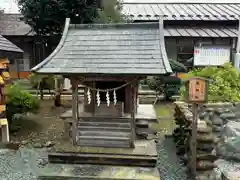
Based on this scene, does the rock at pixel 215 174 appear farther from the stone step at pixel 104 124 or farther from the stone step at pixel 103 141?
the stone step at pixel 104 124

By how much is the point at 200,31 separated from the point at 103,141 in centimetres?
1371

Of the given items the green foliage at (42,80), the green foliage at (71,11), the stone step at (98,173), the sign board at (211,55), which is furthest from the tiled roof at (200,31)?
the stone step at (98,173)

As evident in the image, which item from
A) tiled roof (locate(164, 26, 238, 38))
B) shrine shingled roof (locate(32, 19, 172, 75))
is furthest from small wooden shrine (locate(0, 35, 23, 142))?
tiled roof (locate(164, 26, 238, 38))

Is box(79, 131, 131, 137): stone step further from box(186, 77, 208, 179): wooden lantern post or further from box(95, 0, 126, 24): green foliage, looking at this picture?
box(95, 0, 126, 24): green foliage

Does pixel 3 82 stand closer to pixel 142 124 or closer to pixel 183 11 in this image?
pixel 142 124

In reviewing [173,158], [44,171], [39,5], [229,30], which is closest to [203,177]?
[173,158]

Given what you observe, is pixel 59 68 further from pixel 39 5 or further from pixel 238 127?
pixel 39 5

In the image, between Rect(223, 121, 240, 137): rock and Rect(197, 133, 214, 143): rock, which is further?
Rect(223, 121, 240, 137): rock

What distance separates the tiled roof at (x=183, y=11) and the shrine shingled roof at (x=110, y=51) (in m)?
10.8

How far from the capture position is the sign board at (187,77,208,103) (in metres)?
6.70

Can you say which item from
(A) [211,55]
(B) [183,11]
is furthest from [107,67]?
(B) [183,11]

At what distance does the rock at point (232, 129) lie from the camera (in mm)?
7812

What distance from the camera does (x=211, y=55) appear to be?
1728 centimetres

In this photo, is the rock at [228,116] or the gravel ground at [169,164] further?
the rock at [228,116]
